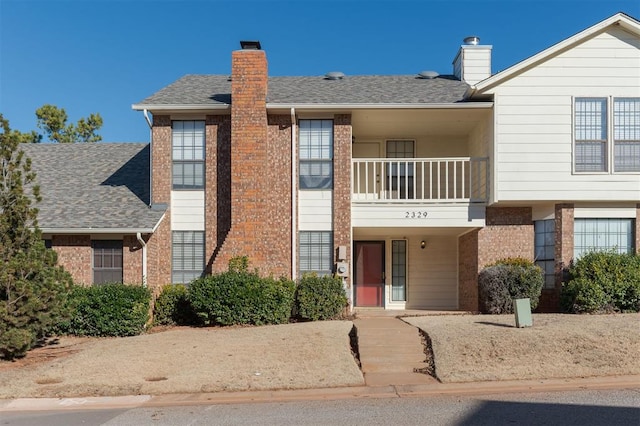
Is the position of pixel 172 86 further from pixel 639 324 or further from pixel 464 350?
pixel 639 324

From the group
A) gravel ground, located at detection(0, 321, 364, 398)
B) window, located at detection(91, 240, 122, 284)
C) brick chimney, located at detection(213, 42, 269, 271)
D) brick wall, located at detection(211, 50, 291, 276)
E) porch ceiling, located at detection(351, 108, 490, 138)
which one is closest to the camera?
gravel ground, located at detection(0, 321, 364, 398)

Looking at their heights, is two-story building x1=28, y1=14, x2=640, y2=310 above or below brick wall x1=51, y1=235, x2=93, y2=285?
above

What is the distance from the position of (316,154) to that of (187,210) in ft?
12.7

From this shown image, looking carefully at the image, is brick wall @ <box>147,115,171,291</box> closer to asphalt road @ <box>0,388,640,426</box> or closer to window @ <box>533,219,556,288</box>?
asphalt road @ <box>0,388,640,426</box>

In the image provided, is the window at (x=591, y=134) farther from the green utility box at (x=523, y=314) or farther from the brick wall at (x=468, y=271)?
the green utility box at (x=523, y=314)

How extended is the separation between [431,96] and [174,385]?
10843mm

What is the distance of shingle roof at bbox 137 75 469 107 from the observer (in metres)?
16.7

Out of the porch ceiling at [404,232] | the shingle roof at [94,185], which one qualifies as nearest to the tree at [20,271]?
the shingle roof at [94,185]

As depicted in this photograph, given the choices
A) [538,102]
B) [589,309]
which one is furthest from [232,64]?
[589,309]

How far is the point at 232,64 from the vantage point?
53.6 feet

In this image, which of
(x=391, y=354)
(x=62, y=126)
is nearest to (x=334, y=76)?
(x=391, y=354)

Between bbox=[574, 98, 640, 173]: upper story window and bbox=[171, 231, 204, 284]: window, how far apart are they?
1015 centimetres

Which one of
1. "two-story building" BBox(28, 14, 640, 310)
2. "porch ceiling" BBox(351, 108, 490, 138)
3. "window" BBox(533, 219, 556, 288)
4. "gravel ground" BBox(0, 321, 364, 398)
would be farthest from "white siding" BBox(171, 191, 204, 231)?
"window" BBox(533, 219, 556, 288)

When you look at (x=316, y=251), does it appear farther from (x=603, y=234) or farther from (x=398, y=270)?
(x=603, y=234)
